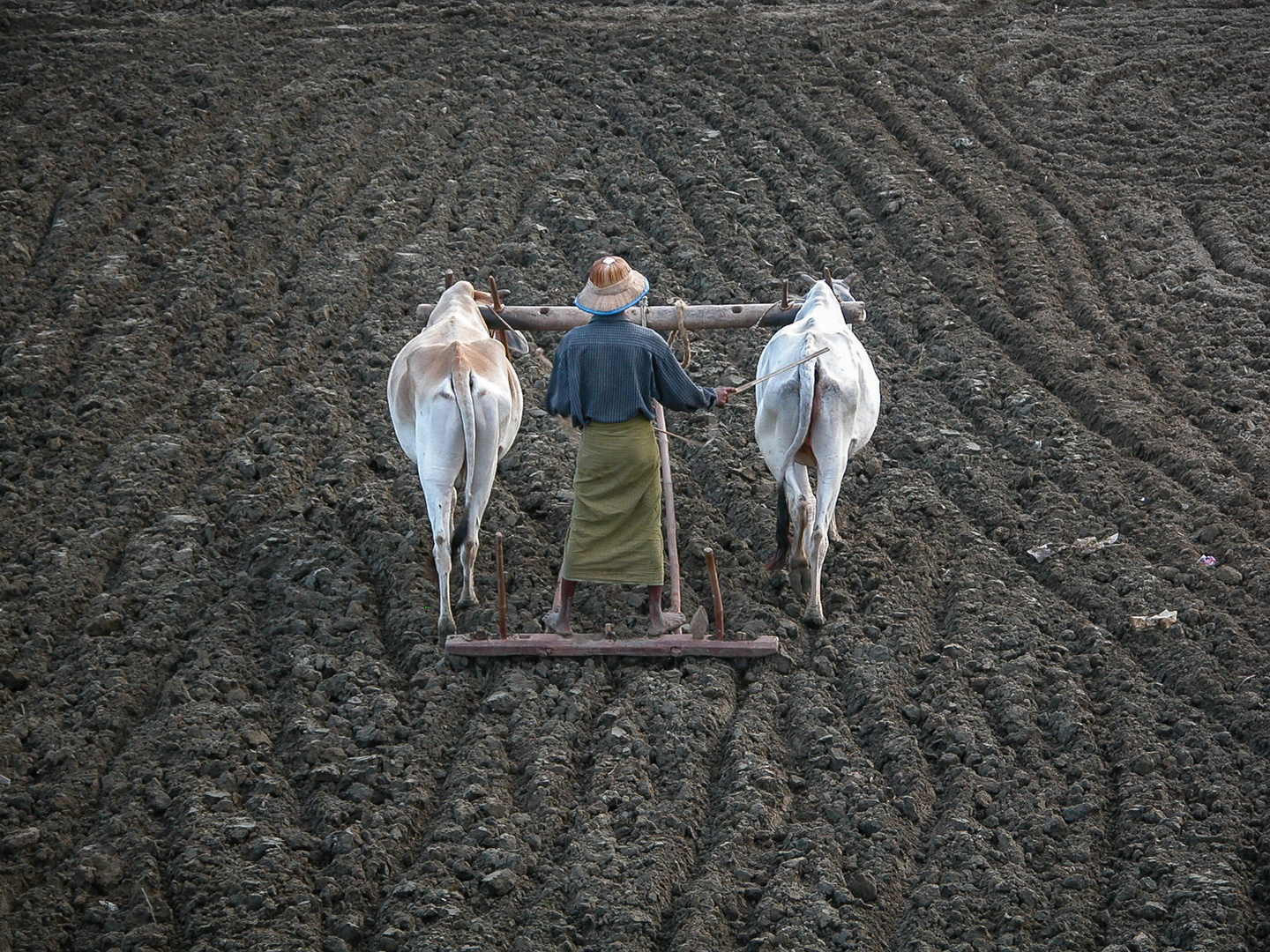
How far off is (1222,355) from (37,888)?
785cm

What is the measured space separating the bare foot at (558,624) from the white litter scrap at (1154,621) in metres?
2.84

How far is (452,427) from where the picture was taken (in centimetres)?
698

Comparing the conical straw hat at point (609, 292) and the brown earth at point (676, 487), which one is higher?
the conical straw hat at point (609, 292)

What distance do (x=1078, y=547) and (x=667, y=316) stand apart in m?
2.58

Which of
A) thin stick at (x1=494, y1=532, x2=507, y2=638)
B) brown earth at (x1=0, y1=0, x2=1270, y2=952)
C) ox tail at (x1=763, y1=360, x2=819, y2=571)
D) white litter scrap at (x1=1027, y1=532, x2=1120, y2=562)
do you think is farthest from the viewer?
white litter scrap at (x1=1027, y1=532, x2=1120, y2=562)

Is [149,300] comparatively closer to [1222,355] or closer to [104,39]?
[104,39]

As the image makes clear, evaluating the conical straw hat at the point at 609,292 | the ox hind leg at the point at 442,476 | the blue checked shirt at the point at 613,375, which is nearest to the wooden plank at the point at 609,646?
the ox hind leg at the point at 442,476

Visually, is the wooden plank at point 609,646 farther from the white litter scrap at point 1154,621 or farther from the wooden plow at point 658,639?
the white litter scrap at point 1154,621

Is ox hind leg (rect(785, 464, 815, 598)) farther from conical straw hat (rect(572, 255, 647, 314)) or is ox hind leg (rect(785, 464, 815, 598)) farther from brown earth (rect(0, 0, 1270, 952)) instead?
conical straw hat (rect(572, 255, 647, 314))

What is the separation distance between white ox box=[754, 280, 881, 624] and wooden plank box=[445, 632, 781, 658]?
51 cm

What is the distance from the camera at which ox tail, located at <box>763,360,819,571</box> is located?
23.2ft

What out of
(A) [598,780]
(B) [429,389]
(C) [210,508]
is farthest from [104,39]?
(A) [598,780]

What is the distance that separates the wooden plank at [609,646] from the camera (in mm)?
6797

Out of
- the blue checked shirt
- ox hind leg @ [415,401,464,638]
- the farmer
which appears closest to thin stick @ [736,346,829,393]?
the farmer
